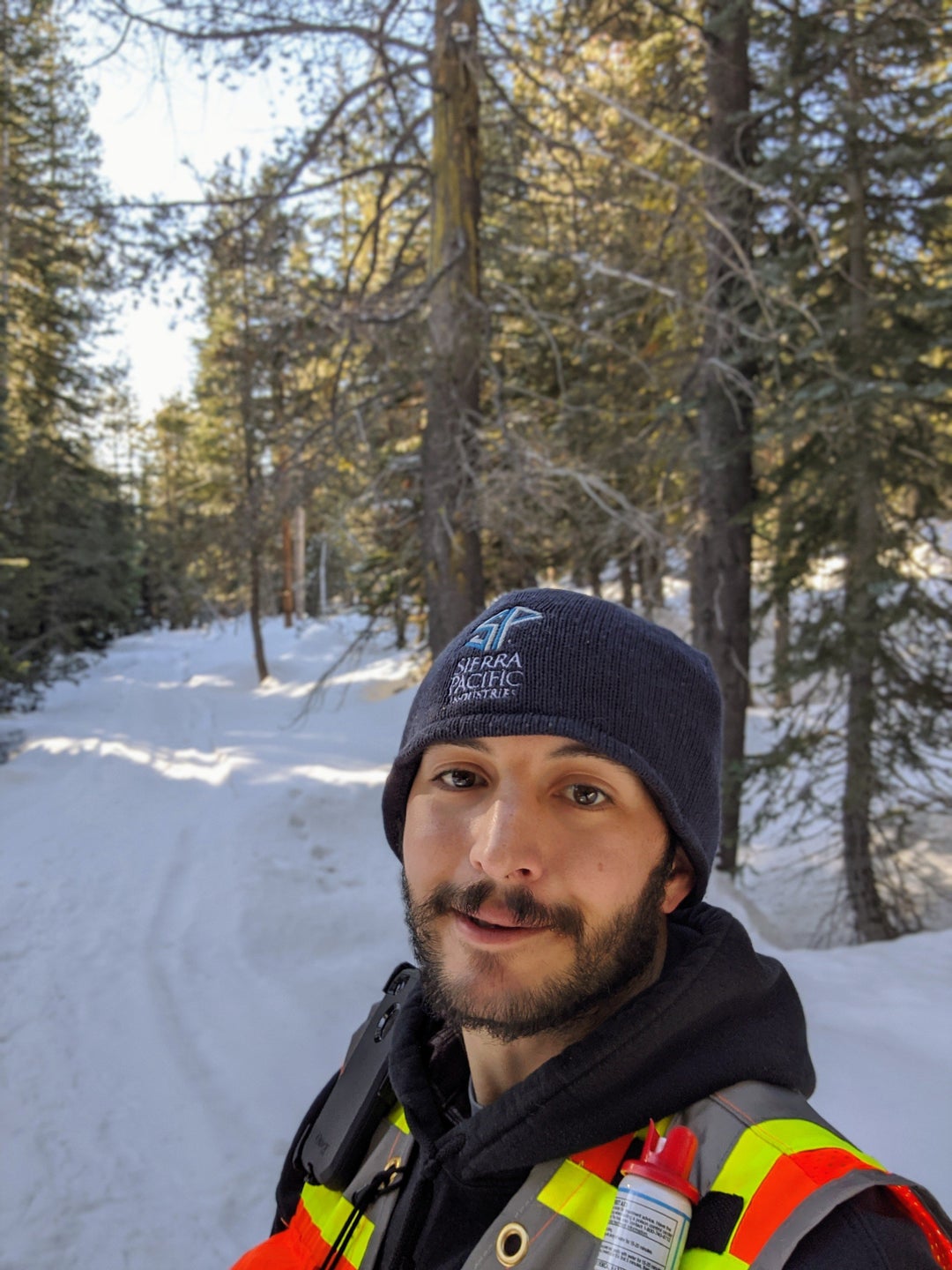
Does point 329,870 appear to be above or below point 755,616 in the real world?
below

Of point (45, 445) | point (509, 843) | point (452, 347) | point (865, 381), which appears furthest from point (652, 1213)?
point (45, 445)

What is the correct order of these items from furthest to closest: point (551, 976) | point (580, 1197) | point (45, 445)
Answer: point (45, 445), point (551, 976), point (580, 1197)

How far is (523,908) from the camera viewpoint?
1520 millimetres

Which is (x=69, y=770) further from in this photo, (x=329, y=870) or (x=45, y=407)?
(x=45, y=407)

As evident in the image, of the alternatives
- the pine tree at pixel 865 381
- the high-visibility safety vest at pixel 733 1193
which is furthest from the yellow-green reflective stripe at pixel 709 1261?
the pine tree at pixel 865 381

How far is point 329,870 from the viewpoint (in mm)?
7688

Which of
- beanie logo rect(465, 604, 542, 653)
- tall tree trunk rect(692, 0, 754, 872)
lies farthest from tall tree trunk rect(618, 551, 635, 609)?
beanie logo rect(465, 604, 542, 653)

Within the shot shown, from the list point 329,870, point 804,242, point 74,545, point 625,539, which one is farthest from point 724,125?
point 74,545

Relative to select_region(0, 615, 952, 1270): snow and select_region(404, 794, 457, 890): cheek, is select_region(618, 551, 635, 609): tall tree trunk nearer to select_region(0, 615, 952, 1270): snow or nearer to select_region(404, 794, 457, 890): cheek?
select_region(0, 615, 952, 1270): snow

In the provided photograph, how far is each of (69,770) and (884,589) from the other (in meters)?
9.31

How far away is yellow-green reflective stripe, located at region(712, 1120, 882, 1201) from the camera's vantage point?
1143 millimetres

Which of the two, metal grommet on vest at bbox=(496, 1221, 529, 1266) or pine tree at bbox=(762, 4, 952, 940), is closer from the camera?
metal grommet on vest at bbox=(496, 1221, 529, 1266)

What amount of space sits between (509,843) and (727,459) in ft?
27.3

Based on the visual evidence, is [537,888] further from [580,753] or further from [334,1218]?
[334,1218]
